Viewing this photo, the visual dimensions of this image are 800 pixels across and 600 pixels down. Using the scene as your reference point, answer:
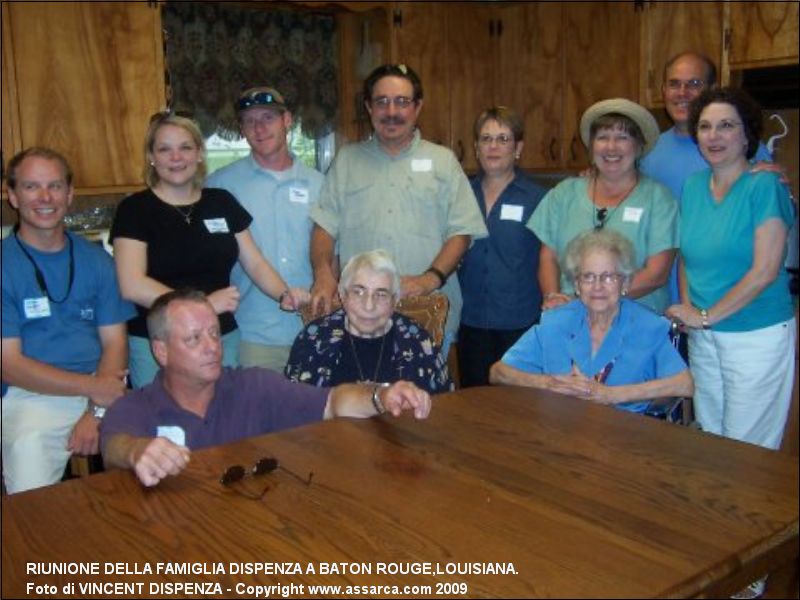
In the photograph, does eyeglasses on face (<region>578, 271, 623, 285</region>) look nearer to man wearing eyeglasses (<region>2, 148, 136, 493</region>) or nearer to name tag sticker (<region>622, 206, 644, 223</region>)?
name tag sticker (<region>622, 206, 644, 223</region>)

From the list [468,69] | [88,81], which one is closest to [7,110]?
[88,81]

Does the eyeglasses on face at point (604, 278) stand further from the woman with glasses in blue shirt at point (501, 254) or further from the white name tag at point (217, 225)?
the white name tag at point (217, 225)

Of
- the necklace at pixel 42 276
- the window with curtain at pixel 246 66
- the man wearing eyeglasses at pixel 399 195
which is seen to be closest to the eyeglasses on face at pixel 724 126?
the man wearing eyeglasses at pixel 399 195

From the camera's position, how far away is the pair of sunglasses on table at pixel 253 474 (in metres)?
1.51

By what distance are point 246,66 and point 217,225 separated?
215 centimetres

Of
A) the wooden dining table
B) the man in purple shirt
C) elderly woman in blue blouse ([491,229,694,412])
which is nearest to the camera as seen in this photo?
the wooden dining table

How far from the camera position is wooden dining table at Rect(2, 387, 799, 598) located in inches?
46.8

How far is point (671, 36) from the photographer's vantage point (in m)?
4.04

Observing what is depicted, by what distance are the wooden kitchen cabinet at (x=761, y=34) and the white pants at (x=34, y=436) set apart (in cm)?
318

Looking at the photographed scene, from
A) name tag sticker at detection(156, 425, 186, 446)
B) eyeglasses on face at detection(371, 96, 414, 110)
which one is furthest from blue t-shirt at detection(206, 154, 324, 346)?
name tag sticker at detection(156, 425, 186, 446)

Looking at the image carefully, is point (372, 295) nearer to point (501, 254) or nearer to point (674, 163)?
point (501, 254)

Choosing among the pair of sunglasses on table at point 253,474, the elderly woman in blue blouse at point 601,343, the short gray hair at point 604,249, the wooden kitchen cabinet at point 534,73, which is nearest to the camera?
the pair of sunglasses on table at point 253,474

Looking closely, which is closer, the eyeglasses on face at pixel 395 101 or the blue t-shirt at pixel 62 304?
the blue t-shirt at pixel 62 304

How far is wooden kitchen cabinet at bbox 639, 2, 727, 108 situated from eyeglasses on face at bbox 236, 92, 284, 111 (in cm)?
210
